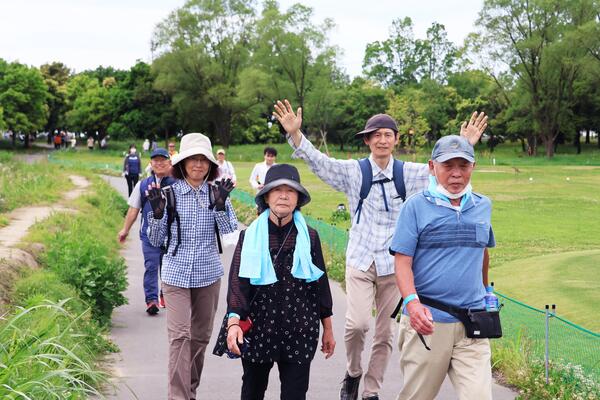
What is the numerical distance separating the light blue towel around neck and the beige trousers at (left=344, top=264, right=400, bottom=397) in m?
1.45

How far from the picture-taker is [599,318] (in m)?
9.62

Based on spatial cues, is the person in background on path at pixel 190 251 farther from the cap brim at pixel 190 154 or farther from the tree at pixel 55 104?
the tree at pixel 55 104

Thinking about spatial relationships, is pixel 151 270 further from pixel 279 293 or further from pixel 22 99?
pixel 22 99

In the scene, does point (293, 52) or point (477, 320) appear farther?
point (293, 52)

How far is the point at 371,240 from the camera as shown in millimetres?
6160

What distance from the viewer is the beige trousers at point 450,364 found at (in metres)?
4.40

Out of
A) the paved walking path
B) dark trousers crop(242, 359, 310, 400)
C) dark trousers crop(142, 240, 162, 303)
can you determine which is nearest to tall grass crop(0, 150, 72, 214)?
dark trousers crop(142, 240, 162, 303)

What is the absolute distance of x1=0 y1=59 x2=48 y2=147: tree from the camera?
76.0 metres

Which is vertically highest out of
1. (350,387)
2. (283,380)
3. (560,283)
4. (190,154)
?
(190,154)

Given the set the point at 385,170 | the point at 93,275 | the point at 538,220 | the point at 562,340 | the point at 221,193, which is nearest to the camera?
the point at 221,193

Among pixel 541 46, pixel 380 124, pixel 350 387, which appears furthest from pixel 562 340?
pixel 541 46

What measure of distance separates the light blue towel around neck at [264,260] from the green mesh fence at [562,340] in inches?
90.4

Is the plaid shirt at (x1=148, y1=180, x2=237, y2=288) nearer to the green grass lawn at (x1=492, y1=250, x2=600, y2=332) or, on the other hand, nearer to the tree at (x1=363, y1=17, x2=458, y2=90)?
the green grass lawn at (x1=492, y1=250, x2=600, y2=332)

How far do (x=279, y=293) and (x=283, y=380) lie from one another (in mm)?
512
